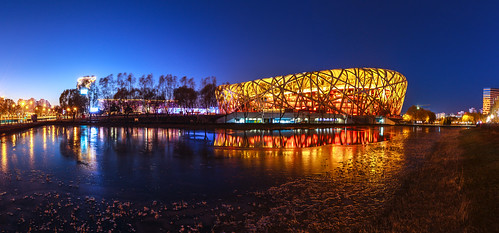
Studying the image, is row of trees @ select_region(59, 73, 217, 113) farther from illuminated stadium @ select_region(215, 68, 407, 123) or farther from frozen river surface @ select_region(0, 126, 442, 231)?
frozen river surface @ select_region(0, 126, 442, 231)

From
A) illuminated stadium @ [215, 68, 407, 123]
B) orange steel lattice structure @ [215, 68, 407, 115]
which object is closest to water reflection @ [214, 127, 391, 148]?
illuminated stadium @ [215, 68, 407, 123]

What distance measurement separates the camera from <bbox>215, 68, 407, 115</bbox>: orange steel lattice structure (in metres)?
77.4

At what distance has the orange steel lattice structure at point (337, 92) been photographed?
77438 mm

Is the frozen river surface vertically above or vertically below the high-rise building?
below

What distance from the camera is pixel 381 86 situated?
80.9m

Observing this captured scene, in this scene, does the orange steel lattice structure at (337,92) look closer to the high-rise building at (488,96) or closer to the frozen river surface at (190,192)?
the frozen river surface at (190,192)

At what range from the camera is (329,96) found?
78.2 metres

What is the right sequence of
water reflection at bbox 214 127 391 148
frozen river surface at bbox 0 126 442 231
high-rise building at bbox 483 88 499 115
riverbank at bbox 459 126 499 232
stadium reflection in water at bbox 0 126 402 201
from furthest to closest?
high-rise building at bbox 483 88 499 115, water reflection at bbox 214 127 391 148, stadium reflection in water at bbox 0 126 402 201, frozen river surface at bbox 0 126 442 231, riverbank at bbox 459 126 499 232

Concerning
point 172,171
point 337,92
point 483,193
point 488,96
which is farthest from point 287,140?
point 488,96

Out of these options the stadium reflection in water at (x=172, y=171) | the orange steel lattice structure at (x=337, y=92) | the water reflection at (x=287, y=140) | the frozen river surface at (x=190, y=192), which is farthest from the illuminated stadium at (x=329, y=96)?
the frozen river surface at (x=190, y=192)

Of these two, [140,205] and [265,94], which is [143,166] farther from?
[265,94]

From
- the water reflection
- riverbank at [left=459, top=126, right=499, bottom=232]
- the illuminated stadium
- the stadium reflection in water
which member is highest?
the illuminated stadium

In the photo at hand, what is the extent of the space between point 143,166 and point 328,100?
7011 cm

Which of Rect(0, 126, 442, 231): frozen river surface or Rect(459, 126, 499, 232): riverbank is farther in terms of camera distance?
Rect(0, 126, 442, 231): frozen river surface
